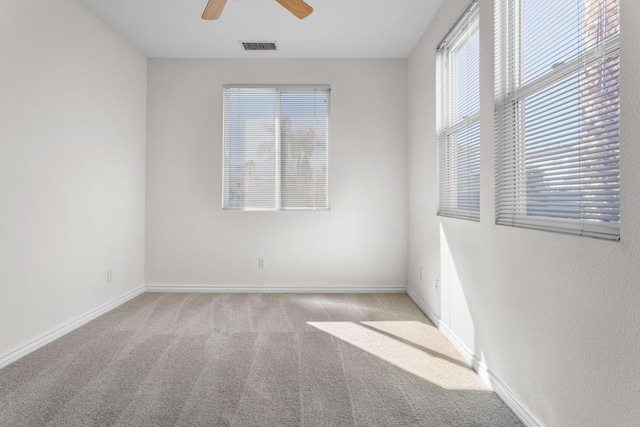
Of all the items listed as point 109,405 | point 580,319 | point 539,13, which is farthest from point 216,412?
point 539,13

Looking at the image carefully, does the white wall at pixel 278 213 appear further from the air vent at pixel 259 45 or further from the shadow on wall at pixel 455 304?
the shadow on wall at pixel 455 304

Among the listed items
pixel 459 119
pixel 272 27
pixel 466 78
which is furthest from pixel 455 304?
pixel 272 27

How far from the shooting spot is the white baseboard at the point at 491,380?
1.86m

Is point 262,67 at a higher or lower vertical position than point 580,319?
higher

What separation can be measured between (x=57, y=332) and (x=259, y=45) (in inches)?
129

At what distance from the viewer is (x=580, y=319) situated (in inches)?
58.6

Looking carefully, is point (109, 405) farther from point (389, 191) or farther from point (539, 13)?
point (389, 191)

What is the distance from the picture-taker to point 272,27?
371cm

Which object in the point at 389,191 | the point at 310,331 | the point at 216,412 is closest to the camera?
the point at 216,412

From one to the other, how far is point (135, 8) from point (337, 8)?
177 centimetres

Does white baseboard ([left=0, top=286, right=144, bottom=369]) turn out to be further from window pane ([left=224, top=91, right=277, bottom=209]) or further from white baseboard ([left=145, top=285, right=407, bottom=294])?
window pane ([left=224, top=91, right=277, bottom=209])

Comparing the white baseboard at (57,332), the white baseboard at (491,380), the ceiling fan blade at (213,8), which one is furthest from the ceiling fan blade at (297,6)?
the white baseboard at (57,332)

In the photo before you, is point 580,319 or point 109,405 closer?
point 580,319

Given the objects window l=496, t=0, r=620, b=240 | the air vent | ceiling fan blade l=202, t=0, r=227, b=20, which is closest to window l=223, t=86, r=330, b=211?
the air vent
